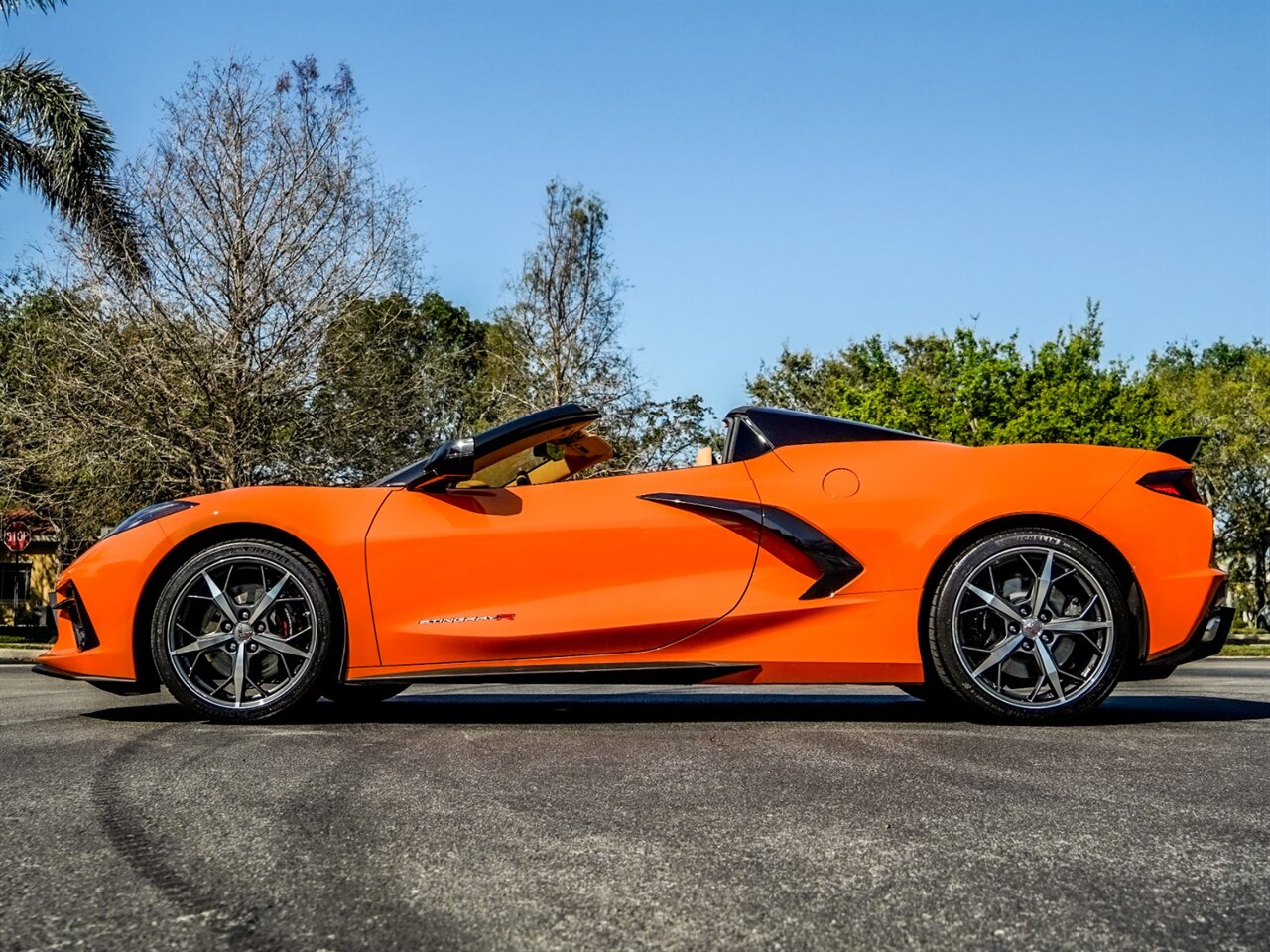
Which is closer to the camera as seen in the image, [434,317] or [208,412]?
[208,412]

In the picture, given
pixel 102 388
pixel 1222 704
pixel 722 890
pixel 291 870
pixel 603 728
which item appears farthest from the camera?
pixel 102 388

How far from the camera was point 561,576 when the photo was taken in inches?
177

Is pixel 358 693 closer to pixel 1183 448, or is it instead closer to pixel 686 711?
pixel 686 711

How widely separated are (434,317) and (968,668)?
141 ft

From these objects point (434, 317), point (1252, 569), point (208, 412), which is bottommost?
point (1252, 569)

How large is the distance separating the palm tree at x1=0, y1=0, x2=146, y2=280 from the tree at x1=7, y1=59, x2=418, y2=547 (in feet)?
2.00

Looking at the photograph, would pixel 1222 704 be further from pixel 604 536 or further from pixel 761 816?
pixel 761 816

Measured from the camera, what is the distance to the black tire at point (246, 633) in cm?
455

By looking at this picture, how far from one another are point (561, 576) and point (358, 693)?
1.35 meters

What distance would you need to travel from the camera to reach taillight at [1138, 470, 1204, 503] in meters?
4.54

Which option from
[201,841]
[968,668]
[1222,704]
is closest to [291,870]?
[201,841]

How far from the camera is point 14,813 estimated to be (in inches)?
109

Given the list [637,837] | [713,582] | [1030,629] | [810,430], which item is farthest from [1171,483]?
[637,837]

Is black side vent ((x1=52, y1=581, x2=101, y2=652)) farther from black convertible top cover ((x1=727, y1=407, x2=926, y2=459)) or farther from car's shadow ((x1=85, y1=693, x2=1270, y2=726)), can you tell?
black convertible top cover ((x1=727, y1=407, x2=926, y2=459))
